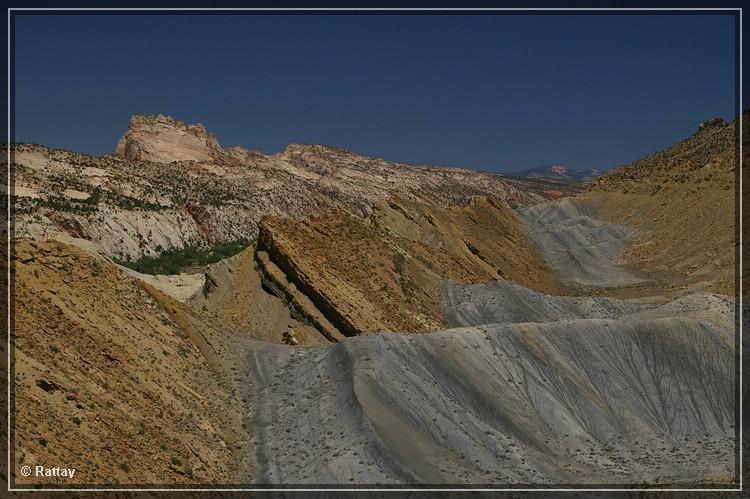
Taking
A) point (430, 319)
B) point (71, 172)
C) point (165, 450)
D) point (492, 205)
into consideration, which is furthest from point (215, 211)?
point (165, 450)

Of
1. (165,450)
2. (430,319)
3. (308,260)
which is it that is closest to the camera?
(165,450)

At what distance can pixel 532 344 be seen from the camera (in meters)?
23.8

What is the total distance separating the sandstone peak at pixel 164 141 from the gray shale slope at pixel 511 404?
75.5 m

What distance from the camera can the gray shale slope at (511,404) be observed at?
17766mm

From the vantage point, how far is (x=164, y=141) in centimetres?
9800

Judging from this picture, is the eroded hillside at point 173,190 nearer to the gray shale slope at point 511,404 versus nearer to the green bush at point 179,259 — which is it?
the green bush at point 179,259

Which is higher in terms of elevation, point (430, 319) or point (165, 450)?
point (430, 319)

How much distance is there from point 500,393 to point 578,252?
41.6 m

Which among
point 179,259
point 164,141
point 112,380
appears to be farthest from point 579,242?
point 164,141

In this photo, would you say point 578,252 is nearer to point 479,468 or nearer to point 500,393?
point 500,393

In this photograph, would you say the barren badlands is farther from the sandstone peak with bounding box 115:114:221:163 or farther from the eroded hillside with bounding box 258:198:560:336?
the sandstone peak with bounding box 115:114:221:163

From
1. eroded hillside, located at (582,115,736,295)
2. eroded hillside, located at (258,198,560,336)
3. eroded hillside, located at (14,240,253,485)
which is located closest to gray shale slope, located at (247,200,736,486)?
eroded hillside, located at (14,240,253,485)

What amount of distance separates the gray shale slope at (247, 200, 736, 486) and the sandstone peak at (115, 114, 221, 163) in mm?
75452

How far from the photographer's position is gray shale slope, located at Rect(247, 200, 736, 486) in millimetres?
17766
